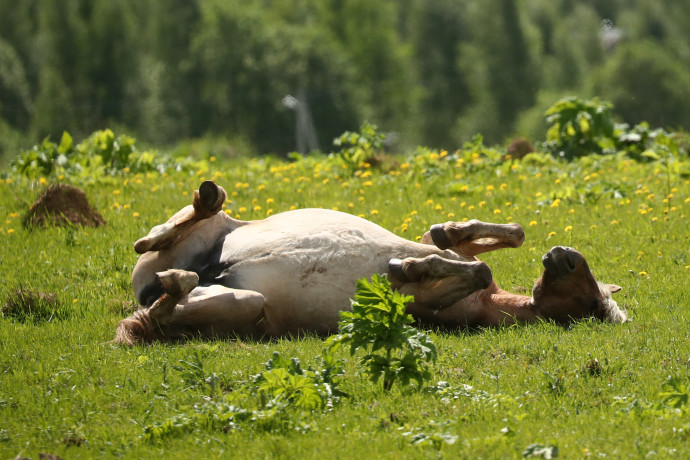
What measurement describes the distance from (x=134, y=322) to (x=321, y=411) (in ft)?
6.68

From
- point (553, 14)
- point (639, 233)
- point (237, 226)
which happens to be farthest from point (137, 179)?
point (553, 14)

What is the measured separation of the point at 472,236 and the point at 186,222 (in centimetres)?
202

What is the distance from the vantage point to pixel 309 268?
6.68 metres

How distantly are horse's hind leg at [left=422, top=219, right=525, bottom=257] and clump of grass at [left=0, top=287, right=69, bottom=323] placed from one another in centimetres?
290

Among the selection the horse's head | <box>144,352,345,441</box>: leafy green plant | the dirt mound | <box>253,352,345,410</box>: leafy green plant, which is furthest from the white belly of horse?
the dirt mound

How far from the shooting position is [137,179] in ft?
40.8

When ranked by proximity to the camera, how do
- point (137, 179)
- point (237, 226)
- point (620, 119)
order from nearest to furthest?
point (237, 226) < point (137, 179) < point (620, 119)

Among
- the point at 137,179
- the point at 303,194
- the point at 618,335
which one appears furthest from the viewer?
the point at 137,179

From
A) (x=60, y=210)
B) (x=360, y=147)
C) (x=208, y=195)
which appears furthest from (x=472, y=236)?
(x=360, y=147)

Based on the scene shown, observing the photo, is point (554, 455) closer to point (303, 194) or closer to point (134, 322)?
point (134, 322)

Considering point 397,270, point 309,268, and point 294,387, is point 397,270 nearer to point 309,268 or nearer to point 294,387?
point 309,268

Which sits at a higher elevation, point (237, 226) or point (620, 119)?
point (237, 226)

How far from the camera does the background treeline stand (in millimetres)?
70188

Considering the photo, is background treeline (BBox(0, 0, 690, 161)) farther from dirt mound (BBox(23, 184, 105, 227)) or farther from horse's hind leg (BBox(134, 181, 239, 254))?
horse's hind leg (BBox(134, 181, 239, 254))
